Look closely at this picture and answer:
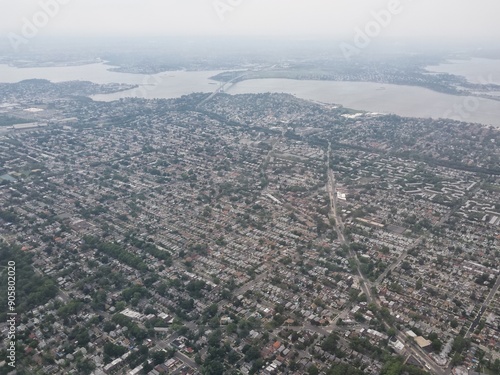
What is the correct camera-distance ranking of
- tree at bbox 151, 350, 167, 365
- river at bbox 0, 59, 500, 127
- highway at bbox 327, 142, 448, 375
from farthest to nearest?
river at bbox 0, 59, 500, 127
tree at bbox 151, 350, 167, 365
highway at bbox 327, 142, 448, 375

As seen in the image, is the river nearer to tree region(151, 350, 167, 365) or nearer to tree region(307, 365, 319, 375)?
tree region(307, 365, 319, 375)

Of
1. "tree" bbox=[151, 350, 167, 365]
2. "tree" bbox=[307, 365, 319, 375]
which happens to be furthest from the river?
"tree" bbox=[151, 350, 167, 365]

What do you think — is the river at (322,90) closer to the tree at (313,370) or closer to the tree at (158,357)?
the tree at (313,370)

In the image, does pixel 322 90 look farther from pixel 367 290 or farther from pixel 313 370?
pixel 313 370

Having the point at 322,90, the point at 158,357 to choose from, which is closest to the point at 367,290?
the point at 158,357

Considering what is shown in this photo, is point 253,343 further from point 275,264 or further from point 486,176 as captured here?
point 486,176

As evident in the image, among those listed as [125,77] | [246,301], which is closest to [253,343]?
[246,301]

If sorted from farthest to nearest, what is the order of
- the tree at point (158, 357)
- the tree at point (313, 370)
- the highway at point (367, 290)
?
the tree at point (158, 357) → the highway at point (367, 290) → the tree at point (313, 370)

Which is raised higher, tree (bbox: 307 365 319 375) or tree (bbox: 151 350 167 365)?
tree (bbox: 307 365 319 375)

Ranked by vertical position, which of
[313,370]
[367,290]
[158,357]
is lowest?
[158,357]

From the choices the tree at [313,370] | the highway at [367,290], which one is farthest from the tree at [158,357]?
the highway at [367,290]

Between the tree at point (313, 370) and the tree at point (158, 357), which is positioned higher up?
the tree at point (313, 370)
